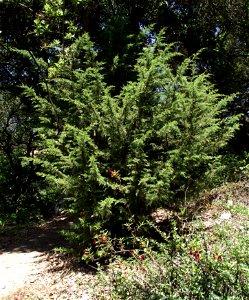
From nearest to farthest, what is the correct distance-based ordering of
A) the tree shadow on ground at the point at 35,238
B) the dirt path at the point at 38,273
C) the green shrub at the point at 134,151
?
the dirt path at the point at 38,273
the green shrub at the point at 134,151
the tree shadow on ground at the point at 35,238

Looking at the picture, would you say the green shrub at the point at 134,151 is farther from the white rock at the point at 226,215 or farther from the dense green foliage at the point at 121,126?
the white rock at the point at 226,215

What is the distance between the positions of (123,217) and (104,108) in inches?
66.5

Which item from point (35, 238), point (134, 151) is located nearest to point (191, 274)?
point (134, 151)

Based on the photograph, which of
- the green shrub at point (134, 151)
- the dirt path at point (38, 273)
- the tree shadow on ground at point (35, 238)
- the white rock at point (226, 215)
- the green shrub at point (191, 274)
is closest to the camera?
the green shrub at point (191, 274)

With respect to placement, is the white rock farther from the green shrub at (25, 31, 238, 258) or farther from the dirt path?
the dirt path

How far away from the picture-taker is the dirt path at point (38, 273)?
4.39 meters

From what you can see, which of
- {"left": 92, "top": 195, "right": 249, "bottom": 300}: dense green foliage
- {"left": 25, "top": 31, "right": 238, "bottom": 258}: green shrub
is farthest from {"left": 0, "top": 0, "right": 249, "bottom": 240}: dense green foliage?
{"left": 92, "top": 195, "right": 249, "bottom": 300}: dense green foliage

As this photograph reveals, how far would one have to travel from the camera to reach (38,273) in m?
5.11

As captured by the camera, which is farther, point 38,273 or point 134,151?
point 38,273

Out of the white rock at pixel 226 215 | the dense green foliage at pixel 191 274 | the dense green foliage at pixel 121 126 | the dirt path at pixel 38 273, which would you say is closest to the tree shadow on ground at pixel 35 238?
the dirt path at pixel 38 273

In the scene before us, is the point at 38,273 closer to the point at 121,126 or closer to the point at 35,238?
the point at 35,238

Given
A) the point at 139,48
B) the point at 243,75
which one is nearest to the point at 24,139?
the point at 139,48

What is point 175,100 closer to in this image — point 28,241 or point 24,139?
point 28,241

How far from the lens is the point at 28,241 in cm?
728
